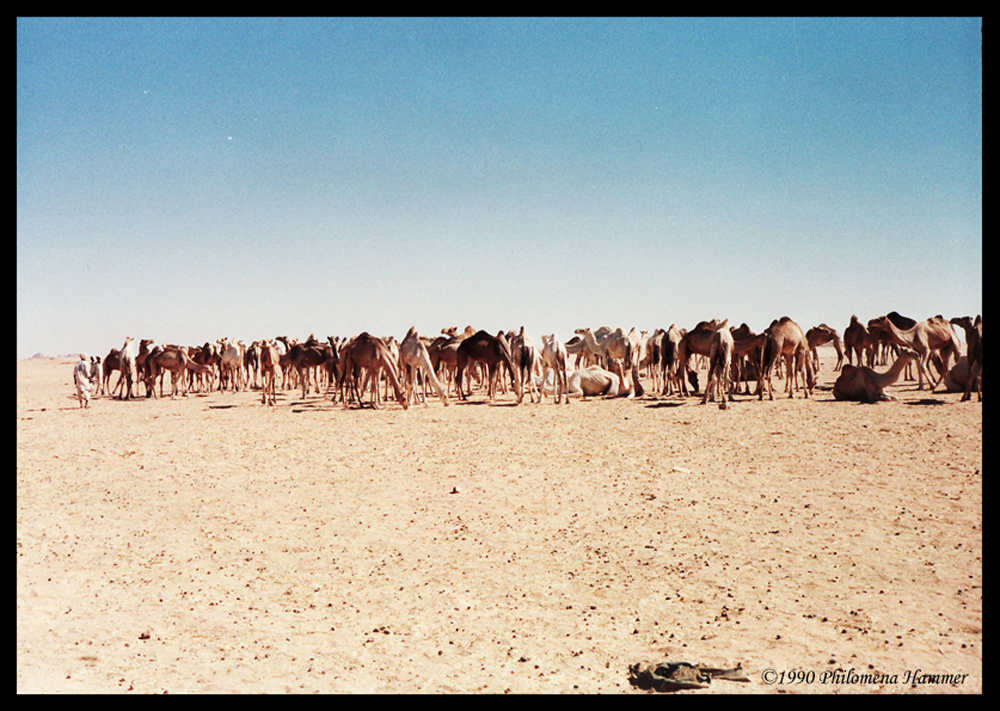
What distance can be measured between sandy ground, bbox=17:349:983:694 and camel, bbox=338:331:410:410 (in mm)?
7551

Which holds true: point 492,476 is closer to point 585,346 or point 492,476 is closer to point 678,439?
point 678,439

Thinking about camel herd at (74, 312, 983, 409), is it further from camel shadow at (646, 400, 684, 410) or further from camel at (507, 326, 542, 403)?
camel shadow at (646, 400, 684, 410)

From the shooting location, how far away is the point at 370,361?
21266 millimetres

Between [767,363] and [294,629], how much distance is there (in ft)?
60.6

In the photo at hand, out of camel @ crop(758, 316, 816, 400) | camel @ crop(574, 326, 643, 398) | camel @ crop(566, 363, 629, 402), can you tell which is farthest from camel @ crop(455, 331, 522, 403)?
camel @ crop(758, 316, 816, 400)

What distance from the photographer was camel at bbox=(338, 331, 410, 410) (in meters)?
21.1

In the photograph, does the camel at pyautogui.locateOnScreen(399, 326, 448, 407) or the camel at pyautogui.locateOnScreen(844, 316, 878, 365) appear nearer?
the camel at pyautogui.locateOnScreen(399, 326, 448, 407)

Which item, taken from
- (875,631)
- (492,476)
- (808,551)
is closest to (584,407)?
(492,476)

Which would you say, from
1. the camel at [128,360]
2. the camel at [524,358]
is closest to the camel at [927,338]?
the camel at [524,358]

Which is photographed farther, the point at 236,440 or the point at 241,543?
the point at 236,440

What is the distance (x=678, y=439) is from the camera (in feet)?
44.5

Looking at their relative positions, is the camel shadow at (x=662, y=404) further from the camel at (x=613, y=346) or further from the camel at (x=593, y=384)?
the camel at (x=613, y=346)

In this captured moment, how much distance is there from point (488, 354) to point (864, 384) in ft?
37.3
